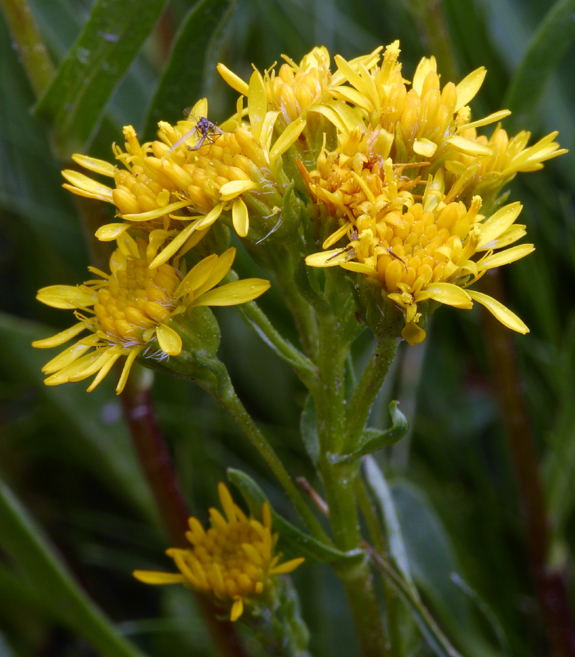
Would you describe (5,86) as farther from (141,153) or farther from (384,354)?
(384,354)

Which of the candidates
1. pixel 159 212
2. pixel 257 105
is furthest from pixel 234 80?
pixel 159 212

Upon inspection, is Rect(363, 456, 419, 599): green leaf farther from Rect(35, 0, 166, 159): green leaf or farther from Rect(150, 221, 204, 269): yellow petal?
Rect(35, 0, 166, 159): green leaf

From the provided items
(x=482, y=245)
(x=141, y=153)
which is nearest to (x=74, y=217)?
(x=141, y=153)

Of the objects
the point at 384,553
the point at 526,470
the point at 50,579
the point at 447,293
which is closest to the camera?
the point at 447,293

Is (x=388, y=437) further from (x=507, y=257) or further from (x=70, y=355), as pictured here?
(x=70, y=355)

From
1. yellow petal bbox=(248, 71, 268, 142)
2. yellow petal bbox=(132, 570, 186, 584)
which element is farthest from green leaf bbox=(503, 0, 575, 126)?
yellow petal bbox=(132, 570, 186, 584)
